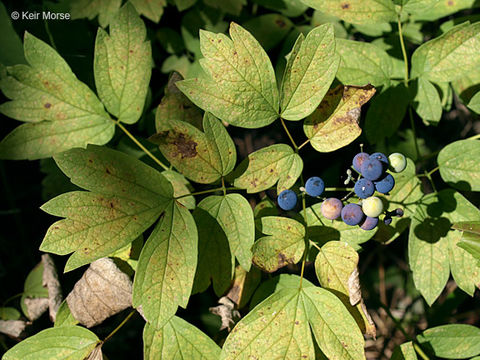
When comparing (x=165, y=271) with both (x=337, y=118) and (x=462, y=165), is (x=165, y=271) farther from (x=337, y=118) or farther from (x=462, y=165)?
(x=462, y=165)

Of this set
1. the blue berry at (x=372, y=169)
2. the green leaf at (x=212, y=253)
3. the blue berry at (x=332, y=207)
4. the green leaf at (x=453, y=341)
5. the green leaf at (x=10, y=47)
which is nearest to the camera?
the blue berry at (x=372, y=169)

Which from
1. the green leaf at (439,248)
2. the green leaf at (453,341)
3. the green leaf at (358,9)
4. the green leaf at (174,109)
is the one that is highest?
the green leaf at (358,9)

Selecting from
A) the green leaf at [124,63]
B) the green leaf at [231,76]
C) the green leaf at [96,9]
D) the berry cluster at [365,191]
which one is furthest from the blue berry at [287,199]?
the green leaf at [96,9]

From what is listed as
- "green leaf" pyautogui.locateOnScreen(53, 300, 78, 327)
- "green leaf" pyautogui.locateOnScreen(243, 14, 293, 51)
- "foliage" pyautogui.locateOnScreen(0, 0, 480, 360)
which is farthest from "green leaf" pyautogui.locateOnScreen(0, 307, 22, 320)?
"green leaf" pyautogui.locateOnScreen(243, 14, 293, 51)

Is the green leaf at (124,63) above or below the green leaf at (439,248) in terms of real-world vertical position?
above

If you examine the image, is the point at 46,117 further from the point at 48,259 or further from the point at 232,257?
the point at 232,257

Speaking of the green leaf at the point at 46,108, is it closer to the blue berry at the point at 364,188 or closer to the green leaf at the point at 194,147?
the green leaf at the point at 194,147

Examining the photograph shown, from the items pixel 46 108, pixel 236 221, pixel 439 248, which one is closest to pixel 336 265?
pixel 236 221

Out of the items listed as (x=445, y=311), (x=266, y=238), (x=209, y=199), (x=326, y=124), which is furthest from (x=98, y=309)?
(x=445, y=311)
